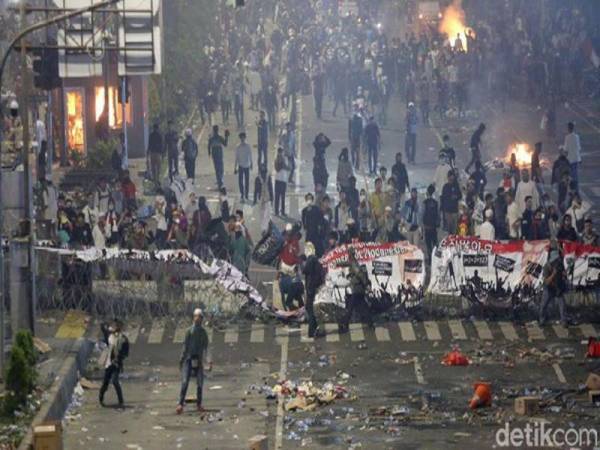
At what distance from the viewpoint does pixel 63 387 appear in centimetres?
2764

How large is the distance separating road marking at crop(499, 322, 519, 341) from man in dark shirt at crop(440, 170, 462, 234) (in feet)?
21.2

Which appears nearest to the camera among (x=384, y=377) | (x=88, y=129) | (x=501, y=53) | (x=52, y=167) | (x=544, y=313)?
(x=384, y=377)

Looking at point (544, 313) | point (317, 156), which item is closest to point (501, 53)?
point (317, 156)

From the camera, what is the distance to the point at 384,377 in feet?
95.7

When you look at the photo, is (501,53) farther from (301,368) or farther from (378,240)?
(301,368)

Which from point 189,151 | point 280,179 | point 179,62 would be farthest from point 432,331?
point 179,62

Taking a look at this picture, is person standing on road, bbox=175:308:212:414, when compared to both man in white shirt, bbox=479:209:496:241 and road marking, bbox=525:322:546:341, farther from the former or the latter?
man in white shirt, bbox=479:209:496:241

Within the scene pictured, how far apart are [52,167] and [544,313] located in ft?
65.5

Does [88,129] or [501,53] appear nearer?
[88,129]

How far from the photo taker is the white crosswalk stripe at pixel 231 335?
1267 inches

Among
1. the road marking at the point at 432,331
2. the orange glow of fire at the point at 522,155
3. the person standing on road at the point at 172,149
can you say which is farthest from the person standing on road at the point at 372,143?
the road marking at the point at 432,331

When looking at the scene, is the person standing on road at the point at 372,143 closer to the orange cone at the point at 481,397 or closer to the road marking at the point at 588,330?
the road marking at the point at 588,330

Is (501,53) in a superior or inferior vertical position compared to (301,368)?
superior

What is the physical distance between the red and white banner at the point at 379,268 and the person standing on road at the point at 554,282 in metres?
2.42
